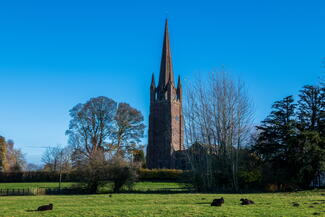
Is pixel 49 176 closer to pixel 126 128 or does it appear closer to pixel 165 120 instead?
pixel 126 128

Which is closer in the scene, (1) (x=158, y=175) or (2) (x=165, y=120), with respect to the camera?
(1) (x=158, y=175)

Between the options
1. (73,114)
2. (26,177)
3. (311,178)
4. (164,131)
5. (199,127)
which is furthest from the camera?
(164,131)

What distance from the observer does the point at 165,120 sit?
70.9 m

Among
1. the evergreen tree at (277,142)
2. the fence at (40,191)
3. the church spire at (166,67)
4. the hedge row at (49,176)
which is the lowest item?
the fence at (40,191)

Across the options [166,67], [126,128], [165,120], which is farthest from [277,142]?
[166,67]

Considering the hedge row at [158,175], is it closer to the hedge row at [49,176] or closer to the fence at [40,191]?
the hedge row at [49,176]

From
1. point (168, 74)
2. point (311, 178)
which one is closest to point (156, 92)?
point (168, 74)

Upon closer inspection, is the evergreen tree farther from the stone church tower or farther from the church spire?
the church spire

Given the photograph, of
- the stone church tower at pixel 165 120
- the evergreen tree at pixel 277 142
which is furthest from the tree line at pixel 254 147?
the stone church tower at pixel 165 120

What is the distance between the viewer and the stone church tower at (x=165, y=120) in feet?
224

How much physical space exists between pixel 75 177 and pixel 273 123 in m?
19.0

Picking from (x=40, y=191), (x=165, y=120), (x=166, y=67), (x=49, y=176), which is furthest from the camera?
(x=166, y=67)

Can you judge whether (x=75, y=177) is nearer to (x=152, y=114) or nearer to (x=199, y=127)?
(x=199, y=127)

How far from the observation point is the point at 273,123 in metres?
30.6
